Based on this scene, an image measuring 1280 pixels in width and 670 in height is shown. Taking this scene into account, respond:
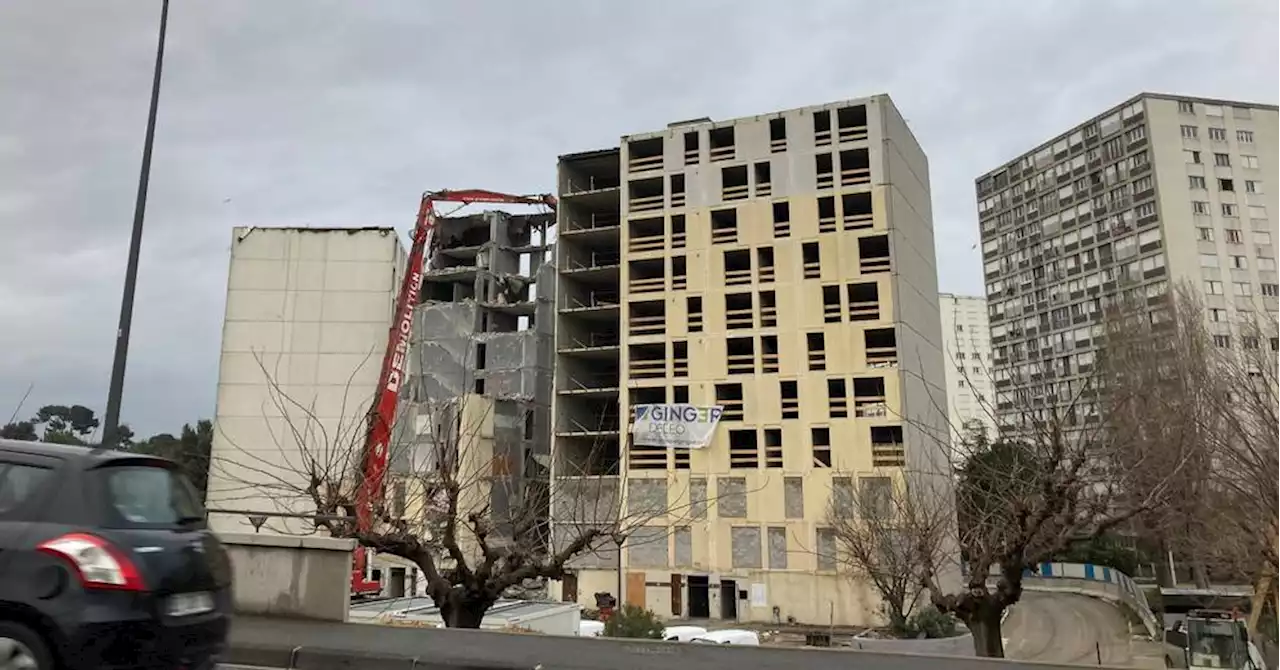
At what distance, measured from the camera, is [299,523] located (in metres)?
43.5

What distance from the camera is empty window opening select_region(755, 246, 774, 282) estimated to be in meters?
44.6

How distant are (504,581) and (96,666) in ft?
25.1

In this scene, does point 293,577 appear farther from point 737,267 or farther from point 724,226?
point 724,226

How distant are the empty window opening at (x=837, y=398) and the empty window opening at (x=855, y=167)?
36.4 feet

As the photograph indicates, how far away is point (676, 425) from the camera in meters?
42.8

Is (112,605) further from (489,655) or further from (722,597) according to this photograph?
(722,597)

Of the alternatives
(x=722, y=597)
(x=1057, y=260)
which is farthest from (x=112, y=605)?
(x=1057, y=260)

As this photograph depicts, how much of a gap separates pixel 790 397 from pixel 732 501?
6245 millimetres

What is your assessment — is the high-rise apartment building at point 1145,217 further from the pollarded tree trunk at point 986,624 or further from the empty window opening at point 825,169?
the pollarded tree trunk at point 986,624

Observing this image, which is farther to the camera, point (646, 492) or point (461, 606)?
point (646, 492)

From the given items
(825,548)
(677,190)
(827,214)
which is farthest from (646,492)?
(827,214)

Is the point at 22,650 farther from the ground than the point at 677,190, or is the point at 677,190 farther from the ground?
the point at 677,190

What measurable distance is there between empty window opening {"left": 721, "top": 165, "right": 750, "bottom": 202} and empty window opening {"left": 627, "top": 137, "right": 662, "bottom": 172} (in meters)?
4.23

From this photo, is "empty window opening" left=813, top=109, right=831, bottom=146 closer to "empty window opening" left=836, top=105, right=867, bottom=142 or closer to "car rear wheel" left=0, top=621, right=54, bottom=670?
"empty window opening" left=836, top=105, right=867, bottom=142
